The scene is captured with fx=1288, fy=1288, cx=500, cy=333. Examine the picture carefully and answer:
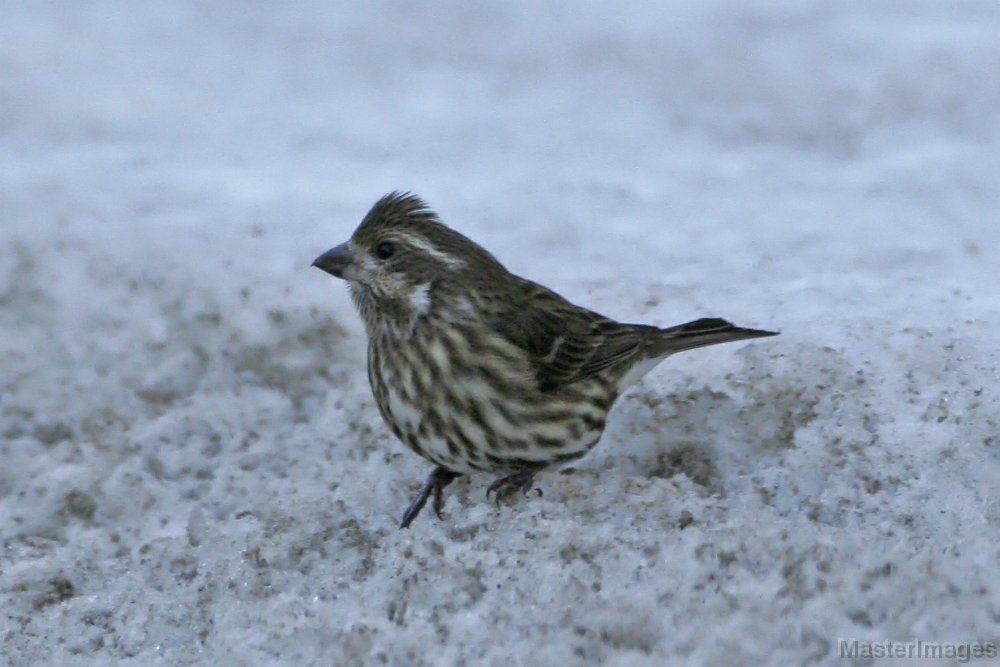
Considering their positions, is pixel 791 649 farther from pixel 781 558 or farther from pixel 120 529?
pixel 120 529

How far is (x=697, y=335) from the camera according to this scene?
5.40 m

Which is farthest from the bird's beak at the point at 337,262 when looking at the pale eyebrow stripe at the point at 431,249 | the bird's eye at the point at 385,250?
the pale eyebrow stripe at the point at 431,249

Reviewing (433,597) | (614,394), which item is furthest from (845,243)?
(433,597)

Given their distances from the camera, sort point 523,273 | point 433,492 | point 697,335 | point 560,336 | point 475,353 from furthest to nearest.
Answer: point 523,273
point 697,335
point 560,336
point 433,492
point 475,353

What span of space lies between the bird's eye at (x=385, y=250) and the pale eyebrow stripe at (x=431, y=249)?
6 cm

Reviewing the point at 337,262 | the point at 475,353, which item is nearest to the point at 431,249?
the point at 337,262

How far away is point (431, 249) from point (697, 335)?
46.4 inches

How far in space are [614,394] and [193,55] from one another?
562cm

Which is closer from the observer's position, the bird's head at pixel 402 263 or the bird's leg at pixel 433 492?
the bird's leg at pixel 433 492

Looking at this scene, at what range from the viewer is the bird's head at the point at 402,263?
16.9 feet

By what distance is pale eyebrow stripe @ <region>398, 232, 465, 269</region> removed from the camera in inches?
203

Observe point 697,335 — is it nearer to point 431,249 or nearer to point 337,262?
point 431,249

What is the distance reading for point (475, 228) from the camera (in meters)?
7.52

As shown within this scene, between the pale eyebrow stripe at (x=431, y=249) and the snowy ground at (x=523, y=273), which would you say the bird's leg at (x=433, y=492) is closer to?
the snowy ground at (x=523, y=273)
